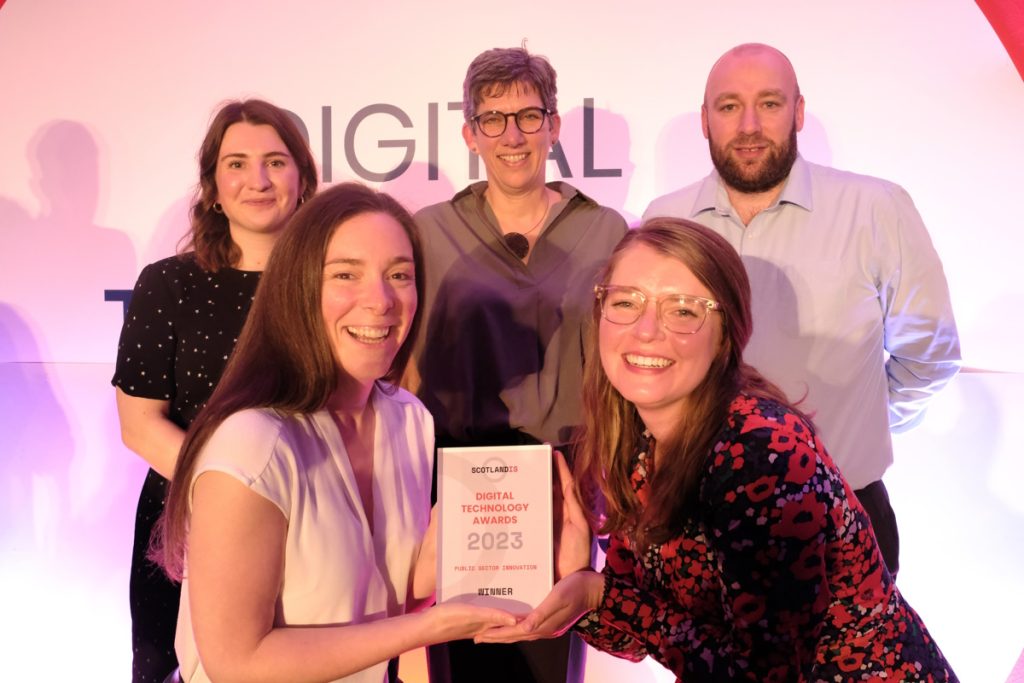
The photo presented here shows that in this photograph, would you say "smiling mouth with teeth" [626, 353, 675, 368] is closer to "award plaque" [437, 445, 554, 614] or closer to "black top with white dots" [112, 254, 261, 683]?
"award plaque" [437, 445, 554, 614]

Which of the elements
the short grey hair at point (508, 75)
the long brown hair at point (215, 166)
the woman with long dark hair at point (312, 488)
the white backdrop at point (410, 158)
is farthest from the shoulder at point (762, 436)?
the white backdrop at point (410, 158)

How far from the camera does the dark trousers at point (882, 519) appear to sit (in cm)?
298

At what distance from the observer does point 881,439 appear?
3.01 meters

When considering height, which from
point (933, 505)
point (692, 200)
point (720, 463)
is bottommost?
point (933, 505)

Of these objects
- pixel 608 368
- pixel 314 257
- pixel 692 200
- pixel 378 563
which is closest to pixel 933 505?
pixel 692 200

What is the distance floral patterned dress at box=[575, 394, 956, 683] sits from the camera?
1621 mm

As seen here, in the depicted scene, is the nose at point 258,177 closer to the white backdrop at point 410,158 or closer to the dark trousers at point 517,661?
the white backdrop at point 410,158

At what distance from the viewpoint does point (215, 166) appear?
2.90 metres

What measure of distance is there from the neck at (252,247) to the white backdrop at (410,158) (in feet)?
4.09

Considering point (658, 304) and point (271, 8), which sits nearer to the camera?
point (658, 304)

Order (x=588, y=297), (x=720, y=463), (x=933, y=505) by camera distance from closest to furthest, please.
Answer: (x=720, y=463)
(x=588, y=297)
(x=933, y=505)

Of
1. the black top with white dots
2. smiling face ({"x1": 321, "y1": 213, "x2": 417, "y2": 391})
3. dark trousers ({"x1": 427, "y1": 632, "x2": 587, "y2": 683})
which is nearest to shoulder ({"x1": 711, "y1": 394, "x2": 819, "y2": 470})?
smiling face ({"x1": 321, "y1": 213, "x2": 417, "y2": 391})

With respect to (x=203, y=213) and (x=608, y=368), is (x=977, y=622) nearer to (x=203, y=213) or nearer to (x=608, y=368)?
(x=608, y=368)

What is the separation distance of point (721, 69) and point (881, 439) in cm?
137
